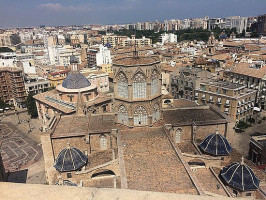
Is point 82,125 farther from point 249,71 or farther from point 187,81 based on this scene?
point 249,71

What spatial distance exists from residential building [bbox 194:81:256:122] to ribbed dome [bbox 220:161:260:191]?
96.0 feet

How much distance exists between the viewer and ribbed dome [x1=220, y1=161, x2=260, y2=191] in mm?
21656

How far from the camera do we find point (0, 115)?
2739 inches

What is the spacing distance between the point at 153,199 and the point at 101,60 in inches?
4123

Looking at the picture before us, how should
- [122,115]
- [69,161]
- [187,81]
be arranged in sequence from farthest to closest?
1. [187,81]
2. [122,115]
3. [69,161]

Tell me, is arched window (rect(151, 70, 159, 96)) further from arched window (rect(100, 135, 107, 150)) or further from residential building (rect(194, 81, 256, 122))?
residential building (rect(194, 81, 256, 122))

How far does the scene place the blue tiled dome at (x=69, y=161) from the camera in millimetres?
25047

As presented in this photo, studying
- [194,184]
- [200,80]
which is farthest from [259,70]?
[194,184]

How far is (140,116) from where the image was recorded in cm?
2673

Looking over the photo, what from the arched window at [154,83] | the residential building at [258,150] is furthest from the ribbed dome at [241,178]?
the residential building at [258,150]

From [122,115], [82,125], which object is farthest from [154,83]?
[82,125]

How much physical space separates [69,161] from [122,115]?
788cm

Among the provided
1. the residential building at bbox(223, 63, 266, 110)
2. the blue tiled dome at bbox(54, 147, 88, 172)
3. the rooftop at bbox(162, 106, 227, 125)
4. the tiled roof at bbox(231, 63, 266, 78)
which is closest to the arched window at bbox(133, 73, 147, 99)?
the rooftop at bbox(162, 106, 227, 125)

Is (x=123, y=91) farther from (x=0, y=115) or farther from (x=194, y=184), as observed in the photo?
(x=0, y=115)
